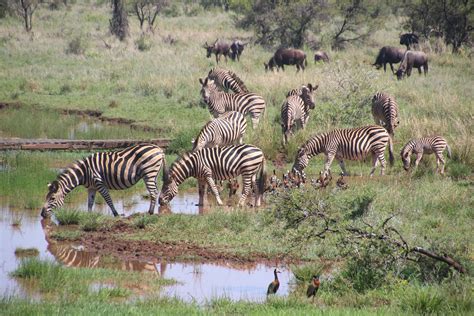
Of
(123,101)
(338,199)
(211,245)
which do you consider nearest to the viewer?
(211,245)

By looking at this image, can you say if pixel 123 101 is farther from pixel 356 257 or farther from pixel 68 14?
pixel 68 14

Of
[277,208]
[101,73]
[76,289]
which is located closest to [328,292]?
[277,208]

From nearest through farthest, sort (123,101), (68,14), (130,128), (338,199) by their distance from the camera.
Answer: (338,199) < (130,128) < (123,101) < (68,14)

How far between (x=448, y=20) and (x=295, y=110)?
68.5 ft

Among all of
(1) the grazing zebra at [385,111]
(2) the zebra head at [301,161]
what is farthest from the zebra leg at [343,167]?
(1) the grazing zebra at [385,111]

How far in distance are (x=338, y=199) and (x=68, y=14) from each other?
4156 cm

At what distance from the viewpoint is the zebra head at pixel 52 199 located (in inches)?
550

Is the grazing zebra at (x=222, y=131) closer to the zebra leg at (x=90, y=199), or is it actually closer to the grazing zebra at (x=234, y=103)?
the grazing zebra at (x=234, y=103)

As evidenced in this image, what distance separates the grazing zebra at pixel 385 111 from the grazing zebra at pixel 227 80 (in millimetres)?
4547

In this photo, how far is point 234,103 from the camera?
70.3 feet

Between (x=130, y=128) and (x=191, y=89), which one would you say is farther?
(x=191, y=89)

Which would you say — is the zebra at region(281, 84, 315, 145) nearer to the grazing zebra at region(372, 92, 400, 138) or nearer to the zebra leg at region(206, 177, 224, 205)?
the grazing zebra at region(372, 92, 400, 138)

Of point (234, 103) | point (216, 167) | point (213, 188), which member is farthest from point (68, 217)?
point (234, 103)

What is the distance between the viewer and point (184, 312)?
27.0 feet
